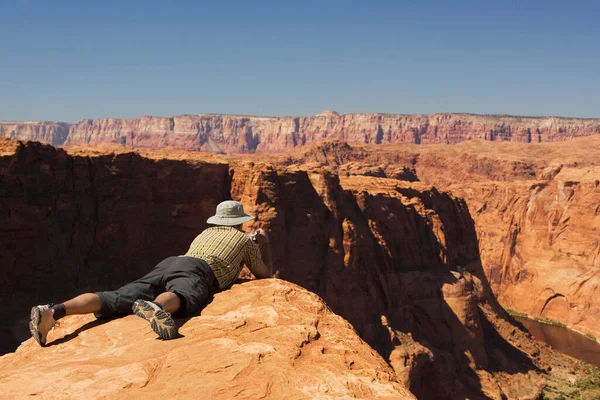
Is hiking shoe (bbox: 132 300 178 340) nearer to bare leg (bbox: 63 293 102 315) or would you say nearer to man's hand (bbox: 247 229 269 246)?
bare leg (bbox: 63 293 102 315)

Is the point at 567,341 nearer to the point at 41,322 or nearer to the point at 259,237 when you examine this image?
the point at 259,237

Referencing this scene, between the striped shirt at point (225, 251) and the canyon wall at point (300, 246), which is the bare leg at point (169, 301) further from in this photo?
the canyon wall at point (300, 246)

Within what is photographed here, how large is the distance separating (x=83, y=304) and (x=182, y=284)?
1119 millimetres

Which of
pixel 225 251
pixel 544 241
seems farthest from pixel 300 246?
pixel 544 241

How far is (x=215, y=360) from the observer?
15.2ft

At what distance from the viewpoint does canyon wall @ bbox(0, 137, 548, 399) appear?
67.5 ft

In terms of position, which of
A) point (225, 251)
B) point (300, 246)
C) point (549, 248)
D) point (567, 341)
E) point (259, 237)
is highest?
point (259, 237)

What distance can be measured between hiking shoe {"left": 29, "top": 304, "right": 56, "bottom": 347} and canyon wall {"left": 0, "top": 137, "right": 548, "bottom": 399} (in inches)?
628

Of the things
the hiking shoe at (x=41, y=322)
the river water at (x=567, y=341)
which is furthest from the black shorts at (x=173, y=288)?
the river water at (x=567, y=341)

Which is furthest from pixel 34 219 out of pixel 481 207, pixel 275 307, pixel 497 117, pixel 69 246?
pixel 497 117

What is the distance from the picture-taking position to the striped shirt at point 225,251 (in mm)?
6887

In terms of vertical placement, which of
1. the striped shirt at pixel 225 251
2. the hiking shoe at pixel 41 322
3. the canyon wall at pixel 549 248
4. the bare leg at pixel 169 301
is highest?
the striped shirt at pixel 225 251

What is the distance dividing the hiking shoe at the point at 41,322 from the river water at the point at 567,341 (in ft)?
152

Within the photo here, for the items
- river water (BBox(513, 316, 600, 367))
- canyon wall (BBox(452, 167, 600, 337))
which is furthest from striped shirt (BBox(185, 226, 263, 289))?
canyon wall (BBox(452, 167, 600, 337))
